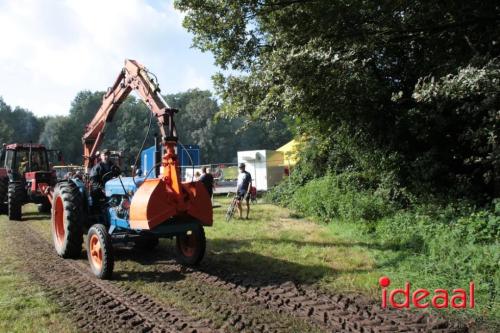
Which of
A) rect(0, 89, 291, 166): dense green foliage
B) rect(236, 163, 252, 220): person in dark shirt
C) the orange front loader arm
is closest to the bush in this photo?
rect(236, 163, 252, 220): person in dark shirt

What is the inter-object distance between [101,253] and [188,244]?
1.43m

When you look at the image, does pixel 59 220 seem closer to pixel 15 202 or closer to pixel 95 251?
pixel 95 251

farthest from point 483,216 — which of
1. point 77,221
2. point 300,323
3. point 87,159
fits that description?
point 87,159

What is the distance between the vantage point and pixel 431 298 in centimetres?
484

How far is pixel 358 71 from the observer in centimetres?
765

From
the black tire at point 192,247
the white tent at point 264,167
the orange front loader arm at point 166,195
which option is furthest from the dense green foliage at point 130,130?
the orange front loader arm at point 166,195

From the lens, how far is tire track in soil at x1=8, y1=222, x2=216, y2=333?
437cm

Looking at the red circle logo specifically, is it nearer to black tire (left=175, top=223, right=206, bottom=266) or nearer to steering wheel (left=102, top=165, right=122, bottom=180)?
black tire (left=175, top=223, right=206, bottom=266)

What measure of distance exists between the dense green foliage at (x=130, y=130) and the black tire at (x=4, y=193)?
46.1 metres

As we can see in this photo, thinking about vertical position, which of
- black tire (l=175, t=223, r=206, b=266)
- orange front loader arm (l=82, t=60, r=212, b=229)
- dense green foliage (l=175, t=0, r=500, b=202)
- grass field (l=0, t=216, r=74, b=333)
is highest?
dense green foliage (l=175, t=0, r=500, b=202)

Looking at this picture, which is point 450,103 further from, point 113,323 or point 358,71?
point 113,323

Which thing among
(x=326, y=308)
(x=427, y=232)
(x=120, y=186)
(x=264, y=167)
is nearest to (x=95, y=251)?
(x=120, y=186)

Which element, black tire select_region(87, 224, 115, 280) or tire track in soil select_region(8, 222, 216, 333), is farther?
black tire select_region(87, 224, 115, 280)

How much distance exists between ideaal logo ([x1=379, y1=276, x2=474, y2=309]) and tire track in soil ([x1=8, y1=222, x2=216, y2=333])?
2.07m
